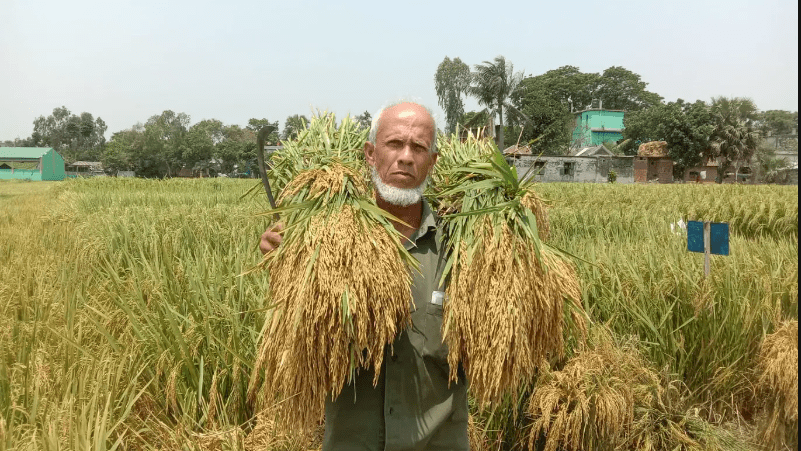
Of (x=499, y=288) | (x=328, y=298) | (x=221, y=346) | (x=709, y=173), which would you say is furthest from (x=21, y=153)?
(x=499, y=288)

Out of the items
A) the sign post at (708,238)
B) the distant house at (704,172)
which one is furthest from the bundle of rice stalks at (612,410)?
the distant house at (704,172)

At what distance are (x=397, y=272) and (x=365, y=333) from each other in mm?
185

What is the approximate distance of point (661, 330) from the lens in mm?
3443

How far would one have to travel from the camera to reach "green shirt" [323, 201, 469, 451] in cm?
172

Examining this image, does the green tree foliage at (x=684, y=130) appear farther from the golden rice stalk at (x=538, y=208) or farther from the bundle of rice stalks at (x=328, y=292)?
the bundle of rice stalks at (x=328, y=292)

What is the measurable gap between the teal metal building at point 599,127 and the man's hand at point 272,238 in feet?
231

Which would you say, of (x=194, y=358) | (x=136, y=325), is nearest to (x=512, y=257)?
(x=194, y=358)

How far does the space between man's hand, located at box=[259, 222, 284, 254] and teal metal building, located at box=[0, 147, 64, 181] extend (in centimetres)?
8455

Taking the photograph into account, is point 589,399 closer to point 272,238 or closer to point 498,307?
point 498,307

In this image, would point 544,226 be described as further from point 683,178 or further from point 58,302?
point 683,178

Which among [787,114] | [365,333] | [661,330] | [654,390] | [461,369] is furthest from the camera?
[661,330]

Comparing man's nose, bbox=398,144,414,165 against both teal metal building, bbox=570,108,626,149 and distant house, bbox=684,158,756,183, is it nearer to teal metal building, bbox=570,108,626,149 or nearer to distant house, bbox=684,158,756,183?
distant house, bbox=684,158,756,183

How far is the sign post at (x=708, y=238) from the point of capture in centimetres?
342

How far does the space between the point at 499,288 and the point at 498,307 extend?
55 mm
